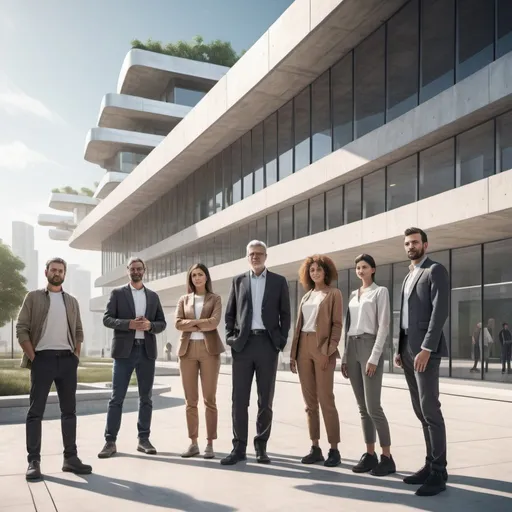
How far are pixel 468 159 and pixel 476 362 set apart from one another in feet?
19.0

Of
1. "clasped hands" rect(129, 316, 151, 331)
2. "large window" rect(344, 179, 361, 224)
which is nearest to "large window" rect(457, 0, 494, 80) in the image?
"large window" rect(344, 179, 361, 224)

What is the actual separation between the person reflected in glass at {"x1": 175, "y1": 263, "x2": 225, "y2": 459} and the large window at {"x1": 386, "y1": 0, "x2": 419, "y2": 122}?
13.6 m

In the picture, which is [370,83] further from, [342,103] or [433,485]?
[433,485]

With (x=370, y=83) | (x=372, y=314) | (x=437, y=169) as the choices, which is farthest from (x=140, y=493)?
(x=370, y=83)

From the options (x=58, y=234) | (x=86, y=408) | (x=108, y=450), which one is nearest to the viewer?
(x=108, y=450)

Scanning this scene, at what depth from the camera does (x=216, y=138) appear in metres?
29.3

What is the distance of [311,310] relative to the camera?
678 cm

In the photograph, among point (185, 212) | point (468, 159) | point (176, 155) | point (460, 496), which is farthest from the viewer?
point (185, 212)

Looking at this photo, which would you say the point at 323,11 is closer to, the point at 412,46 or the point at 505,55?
the point at 412,46

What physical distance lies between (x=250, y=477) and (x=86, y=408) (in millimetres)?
6132

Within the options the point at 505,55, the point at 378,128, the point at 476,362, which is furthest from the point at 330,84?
the point at 476,362

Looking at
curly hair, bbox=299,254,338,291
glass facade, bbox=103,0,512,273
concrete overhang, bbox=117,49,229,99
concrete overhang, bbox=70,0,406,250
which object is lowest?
curly hair, bbox=299,254,338,291

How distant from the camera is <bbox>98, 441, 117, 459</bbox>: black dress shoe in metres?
7.04

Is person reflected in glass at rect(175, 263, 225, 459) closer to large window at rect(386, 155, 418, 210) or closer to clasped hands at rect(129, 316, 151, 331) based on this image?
clasped hands at rect(129, 316, 151, 331)
